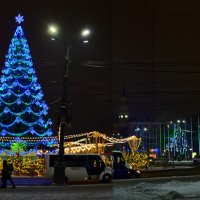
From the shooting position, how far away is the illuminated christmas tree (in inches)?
1622

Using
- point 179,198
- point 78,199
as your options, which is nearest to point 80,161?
point 78,199

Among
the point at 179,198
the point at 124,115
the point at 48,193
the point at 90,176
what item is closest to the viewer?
the point at 179,198

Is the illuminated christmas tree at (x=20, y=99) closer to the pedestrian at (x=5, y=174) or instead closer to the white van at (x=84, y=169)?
the white van at (x=84, y=169)

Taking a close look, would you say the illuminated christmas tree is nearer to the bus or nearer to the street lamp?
the bus

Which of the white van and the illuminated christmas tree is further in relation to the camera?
the illuminated christmas tree

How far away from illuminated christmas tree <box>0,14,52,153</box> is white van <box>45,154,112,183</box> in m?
11.0

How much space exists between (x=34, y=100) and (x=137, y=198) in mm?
26126

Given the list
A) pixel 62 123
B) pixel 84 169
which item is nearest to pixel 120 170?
pixel 84 169

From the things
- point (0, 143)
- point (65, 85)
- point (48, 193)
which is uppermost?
point (65, 85)

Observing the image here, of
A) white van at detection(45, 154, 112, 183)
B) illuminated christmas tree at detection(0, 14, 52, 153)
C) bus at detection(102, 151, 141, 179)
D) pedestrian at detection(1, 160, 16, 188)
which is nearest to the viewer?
pedestrian at detection(1, 160, 16, 188)

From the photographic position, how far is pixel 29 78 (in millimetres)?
41438

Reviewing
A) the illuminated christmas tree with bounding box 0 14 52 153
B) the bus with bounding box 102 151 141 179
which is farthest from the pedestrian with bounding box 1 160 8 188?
the illuminated christmas tree with bounding box 0 14 52 153

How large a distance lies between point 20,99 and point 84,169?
13842 millimetres

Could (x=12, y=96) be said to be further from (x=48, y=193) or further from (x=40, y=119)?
(x=48, y=193)
